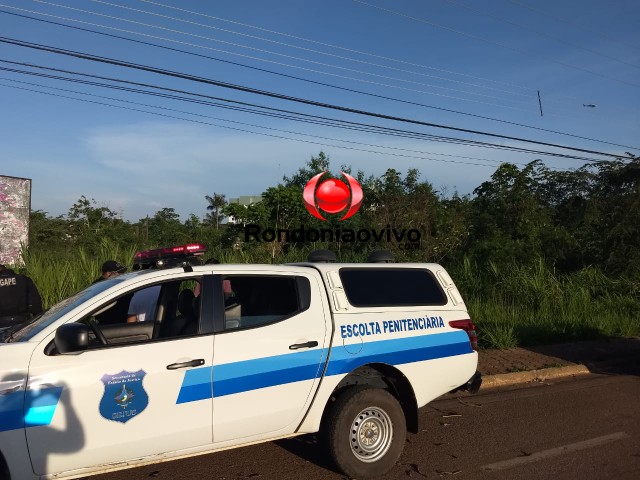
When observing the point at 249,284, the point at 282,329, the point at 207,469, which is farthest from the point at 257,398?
→ the point at 207,469

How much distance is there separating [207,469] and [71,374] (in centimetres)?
174

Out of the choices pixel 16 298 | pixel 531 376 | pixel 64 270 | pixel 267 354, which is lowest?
pixel 531 376

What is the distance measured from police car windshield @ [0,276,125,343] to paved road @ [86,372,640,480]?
1.41 metres

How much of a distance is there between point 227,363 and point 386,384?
1491mm

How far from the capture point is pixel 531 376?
8.15m

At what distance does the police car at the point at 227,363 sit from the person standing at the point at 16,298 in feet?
8.44

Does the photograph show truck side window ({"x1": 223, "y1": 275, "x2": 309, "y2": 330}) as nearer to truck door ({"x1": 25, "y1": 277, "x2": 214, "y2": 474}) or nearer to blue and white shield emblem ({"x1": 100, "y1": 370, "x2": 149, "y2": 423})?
truck door ({"x1": 25, "y1": 277, "x2": 214, "y2": 474})

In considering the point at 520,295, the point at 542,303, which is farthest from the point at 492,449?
the point at 520,295

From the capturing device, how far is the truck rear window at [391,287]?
4.70 metres

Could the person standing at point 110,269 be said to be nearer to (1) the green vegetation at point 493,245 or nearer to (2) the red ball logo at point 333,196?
→ (1) the green vegetation at point 493,245

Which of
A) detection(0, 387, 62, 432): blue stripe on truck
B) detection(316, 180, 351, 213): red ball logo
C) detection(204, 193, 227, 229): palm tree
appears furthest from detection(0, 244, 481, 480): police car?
detection(204, 193, 227, 229): palm tree

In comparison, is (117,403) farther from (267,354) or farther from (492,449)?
(492,449)

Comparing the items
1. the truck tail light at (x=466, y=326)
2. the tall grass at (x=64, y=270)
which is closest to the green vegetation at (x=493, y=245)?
Answer: the tall grass at (x=64, y=270)

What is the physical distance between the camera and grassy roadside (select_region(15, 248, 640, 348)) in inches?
410
